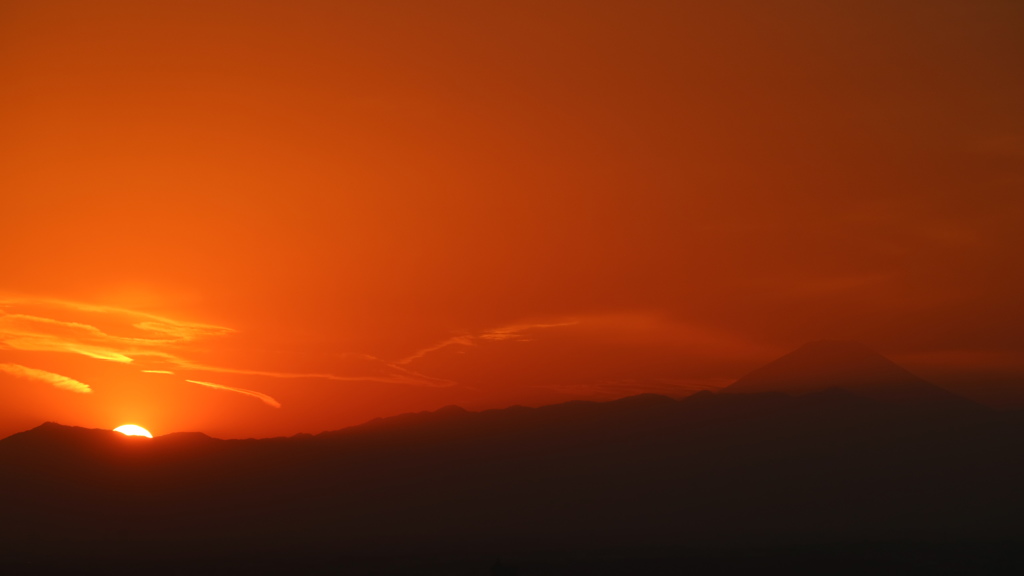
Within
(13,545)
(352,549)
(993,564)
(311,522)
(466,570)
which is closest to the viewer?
(466,570)

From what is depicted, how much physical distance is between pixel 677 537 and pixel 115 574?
381 ft

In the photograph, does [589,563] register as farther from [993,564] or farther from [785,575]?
[993,564]

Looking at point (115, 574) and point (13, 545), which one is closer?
point (115, 574)

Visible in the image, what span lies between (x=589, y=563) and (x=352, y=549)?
50.7 metres

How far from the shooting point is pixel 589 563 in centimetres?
13438

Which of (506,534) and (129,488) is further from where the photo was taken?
(129,488)

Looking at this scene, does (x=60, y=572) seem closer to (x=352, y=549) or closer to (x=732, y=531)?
(x=352, y=549)

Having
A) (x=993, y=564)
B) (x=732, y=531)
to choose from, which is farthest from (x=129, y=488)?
(x=993, y=564)

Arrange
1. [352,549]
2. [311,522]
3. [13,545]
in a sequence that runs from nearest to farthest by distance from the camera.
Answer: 1. [352,549]
2. [13,545]
3. [311,522]

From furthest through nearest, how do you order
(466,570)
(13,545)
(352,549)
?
1. (13,545)
2. (352,549)
3. (466,570)

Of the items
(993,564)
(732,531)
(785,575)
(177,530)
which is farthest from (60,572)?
(993,564)

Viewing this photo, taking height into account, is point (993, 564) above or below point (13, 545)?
above

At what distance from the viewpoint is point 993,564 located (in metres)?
134

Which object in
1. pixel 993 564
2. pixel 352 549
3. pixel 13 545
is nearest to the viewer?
pixel 993 564
